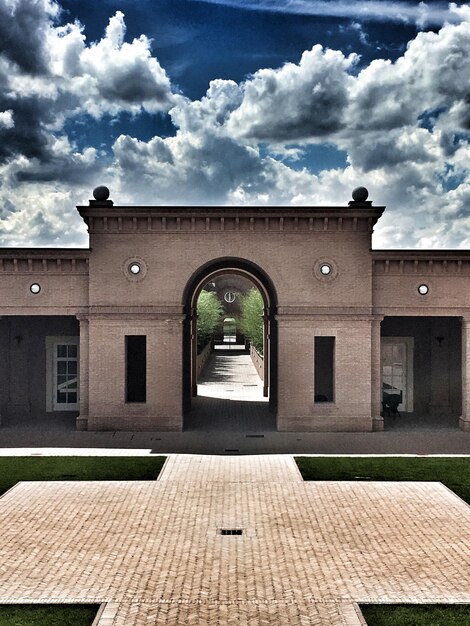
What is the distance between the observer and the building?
69.5ft

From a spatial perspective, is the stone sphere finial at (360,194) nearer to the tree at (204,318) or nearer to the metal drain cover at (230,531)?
the metal drain cover at (230,531)

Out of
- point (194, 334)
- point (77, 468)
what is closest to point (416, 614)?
point (77, 468)

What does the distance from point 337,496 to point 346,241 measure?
1007 cm

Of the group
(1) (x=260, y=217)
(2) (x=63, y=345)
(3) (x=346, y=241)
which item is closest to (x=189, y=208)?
(1) (x=260, y=217)

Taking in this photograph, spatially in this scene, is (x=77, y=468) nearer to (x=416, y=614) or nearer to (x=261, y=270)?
(x=261, y=270)

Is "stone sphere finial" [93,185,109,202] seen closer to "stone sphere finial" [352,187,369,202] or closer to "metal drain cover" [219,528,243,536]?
"stone sphere finial" [352,187,369,202]

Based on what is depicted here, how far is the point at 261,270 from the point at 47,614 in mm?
14844

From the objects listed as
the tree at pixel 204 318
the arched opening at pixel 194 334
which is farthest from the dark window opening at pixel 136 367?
the tree at pixel 204 318

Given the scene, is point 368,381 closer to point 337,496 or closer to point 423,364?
point 423,364

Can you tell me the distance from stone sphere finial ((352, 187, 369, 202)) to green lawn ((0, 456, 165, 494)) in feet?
37.0

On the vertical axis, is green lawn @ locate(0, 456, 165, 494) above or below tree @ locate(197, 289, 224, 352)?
below

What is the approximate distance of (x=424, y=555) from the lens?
10812 millimetres

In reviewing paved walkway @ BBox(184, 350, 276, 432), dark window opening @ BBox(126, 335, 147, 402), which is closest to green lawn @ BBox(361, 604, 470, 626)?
paved walkway @ BBox(184, 350, 276, 432)

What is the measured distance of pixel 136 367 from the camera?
24.9 metres
